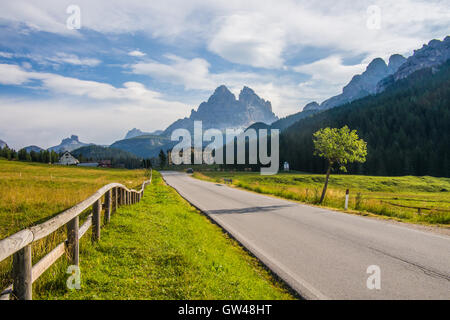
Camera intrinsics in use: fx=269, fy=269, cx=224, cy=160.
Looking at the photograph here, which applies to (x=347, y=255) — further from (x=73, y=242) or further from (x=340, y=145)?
(x=340, y=145)

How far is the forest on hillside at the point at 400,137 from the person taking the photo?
8912cm

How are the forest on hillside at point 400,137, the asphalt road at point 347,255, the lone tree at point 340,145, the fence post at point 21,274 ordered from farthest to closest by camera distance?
1. the forest on hillside at point 400,137
2. the lone tree at point 340,145
3. the asphalt road at point 347,255
4. the fence post at point 21,274

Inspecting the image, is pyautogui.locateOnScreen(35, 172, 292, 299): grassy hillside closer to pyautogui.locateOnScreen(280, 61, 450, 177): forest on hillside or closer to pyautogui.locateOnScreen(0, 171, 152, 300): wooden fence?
pyautogui.locateOnScreen(0, 171, 152, 300): wooden fence

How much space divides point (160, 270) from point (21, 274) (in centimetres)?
236

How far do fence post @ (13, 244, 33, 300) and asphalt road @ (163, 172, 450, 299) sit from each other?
12.7 feet

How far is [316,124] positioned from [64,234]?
140902 mm

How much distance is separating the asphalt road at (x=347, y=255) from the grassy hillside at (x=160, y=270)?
0.68 metres

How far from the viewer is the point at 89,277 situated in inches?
164

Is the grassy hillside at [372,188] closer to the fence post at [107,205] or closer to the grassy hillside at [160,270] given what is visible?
the grassy hillside at [160,270]

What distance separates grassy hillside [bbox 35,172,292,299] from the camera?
3912 mm

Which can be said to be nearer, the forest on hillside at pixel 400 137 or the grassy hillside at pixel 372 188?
the grassy hillside at pixel 372 188

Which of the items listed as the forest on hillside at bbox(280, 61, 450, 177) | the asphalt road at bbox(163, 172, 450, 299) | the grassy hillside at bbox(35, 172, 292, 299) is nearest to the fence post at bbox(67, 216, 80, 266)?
the grassy hillside at bbox(35, 172, 292, 299)

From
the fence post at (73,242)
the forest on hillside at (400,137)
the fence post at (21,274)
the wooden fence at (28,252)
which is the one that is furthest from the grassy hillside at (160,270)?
the forest on hillside at (400,137)
